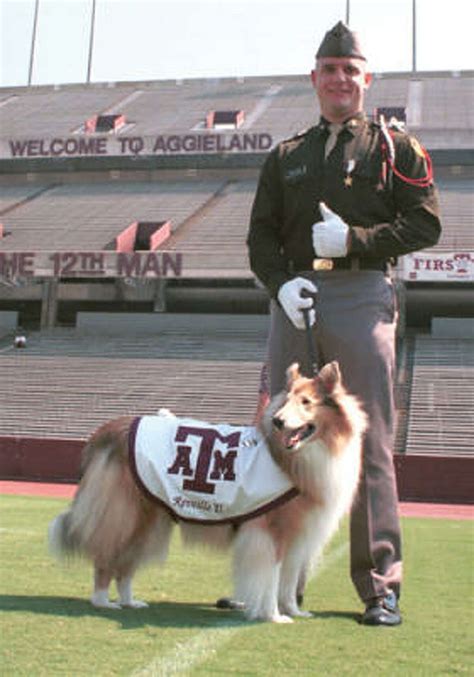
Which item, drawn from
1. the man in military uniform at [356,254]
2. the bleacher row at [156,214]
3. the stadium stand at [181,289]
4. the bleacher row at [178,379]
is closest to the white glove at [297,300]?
the man in military uniform at [356,254]

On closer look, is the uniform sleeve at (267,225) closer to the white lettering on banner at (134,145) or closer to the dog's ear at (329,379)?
the dog's ear at (329,379)

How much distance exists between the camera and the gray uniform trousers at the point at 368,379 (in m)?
3.89

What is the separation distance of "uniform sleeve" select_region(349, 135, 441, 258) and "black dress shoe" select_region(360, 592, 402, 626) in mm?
1475

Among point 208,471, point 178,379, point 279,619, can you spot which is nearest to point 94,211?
point 178,379

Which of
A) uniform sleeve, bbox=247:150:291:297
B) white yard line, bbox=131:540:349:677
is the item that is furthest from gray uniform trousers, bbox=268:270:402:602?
white yard line, bbox=131:540:349:677

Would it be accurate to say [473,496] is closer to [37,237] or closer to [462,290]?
[462,290]

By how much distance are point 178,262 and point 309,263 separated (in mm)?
21071

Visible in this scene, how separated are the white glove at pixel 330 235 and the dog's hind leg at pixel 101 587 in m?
1.68

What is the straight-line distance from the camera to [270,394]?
13.6ft

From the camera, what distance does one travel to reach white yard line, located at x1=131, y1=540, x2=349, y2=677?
267 centimetres

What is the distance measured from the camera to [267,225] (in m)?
4.16

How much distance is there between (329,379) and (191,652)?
1209 millimetres

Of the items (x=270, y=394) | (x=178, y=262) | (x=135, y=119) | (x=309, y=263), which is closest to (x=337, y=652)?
(x=270, y=394)

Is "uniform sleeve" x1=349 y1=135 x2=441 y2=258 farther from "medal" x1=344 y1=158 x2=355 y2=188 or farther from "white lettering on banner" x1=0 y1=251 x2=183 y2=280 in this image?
"white lettering on banner" x1=0 y1=251 x2=183 y2=280
